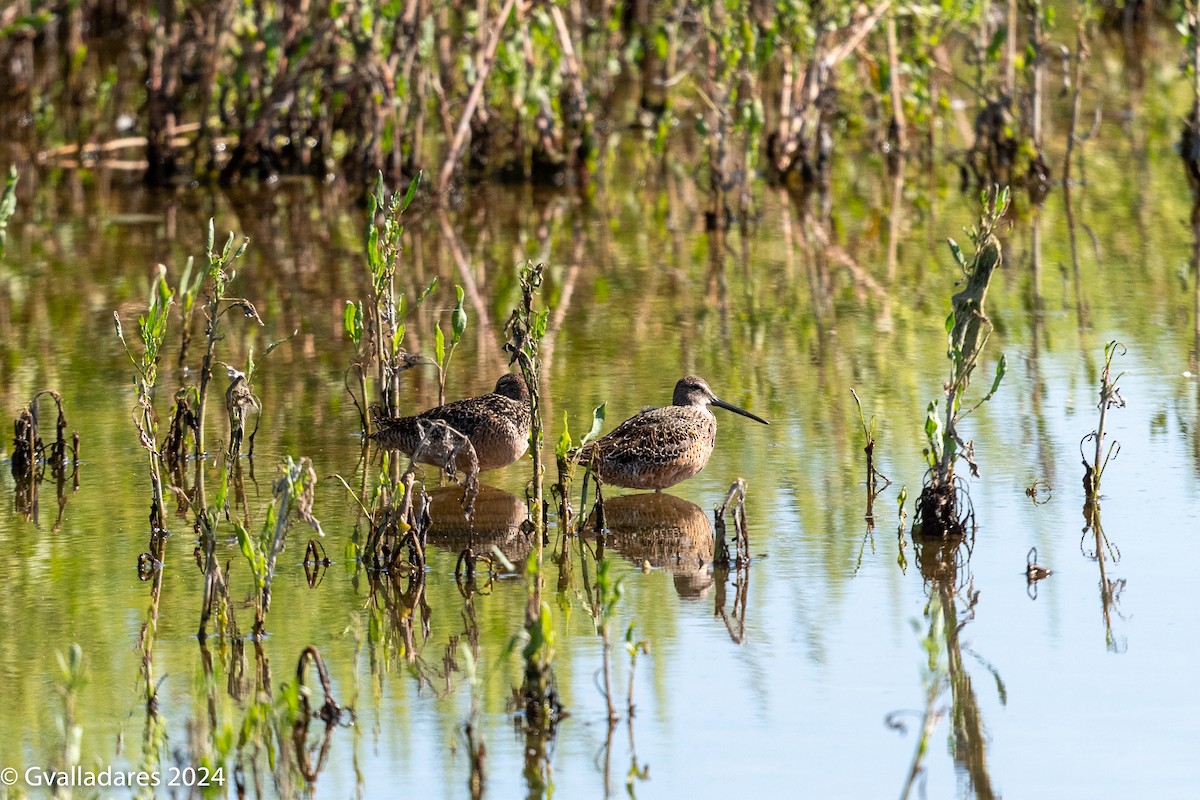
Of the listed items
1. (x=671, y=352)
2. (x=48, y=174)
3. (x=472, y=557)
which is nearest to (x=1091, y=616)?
(x=472, y=557)

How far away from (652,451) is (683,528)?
1.05ft

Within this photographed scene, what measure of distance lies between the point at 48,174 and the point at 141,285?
13.9 ft

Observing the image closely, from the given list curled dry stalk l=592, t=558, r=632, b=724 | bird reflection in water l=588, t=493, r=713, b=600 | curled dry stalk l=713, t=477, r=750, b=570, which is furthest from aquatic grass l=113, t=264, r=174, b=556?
curled dry stalk l=592, t=558, r=632, b=724

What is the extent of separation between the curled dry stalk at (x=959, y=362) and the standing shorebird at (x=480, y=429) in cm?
155

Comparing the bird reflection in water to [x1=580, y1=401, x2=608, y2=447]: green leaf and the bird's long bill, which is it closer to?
[x1=580, y1=401, x2=608, y2=447]: green leaf

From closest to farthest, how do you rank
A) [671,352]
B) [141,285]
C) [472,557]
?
[472,557]
[671,352]
[141,285]

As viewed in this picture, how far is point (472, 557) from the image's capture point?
18.4 ft

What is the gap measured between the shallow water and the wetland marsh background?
0.06 feet

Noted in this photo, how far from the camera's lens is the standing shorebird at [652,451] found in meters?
6.44

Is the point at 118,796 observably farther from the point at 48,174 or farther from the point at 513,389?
the point at 48,174

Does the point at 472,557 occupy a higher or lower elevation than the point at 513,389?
lower

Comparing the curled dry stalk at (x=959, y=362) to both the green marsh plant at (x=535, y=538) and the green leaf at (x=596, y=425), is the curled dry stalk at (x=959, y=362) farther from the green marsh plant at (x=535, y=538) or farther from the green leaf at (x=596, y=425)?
the green marsh plant at (x=535, y=538)

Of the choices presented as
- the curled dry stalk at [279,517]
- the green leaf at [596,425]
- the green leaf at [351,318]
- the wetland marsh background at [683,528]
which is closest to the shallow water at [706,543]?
the wetland marsh background at [683,528]

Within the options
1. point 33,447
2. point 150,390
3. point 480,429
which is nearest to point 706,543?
point 480,429
